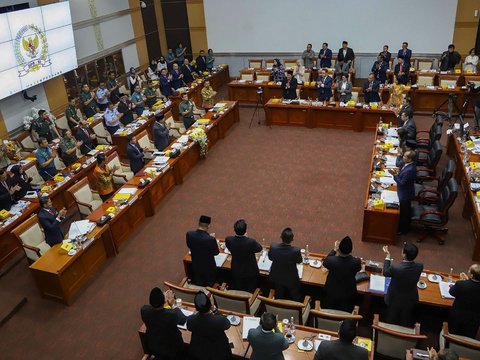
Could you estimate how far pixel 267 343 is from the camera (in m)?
4.59

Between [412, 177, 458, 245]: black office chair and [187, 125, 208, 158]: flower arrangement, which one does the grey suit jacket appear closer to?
[412, 177, 458, 245]: black office chair

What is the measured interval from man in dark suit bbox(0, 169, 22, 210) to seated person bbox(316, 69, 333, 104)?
8873mm

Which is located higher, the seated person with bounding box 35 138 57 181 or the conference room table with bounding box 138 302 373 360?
the seated person with bounding box 35 138 57 181

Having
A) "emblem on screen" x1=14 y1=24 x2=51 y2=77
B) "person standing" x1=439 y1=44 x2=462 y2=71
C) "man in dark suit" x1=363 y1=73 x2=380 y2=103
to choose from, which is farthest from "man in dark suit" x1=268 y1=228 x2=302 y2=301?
"person standing" x1=439 y1=44 x2=462 y2=71

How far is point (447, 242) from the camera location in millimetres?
8234

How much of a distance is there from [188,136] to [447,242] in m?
6.72

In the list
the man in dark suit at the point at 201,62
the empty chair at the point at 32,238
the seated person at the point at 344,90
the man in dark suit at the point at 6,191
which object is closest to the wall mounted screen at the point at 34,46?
the man in dark suit at the point at 6,191

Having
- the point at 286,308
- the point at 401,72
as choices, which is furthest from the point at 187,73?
the point at 286,308

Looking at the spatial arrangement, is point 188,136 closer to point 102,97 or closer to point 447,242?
point 102,97

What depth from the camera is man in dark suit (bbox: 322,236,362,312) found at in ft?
18.5

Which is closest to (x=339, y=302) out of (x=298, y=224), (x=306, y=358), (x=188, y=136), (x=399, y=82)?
(x=306, y=358)

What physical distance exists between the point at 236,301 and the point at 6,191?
5845mm

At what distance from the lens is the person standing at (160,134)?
1147 centimetres

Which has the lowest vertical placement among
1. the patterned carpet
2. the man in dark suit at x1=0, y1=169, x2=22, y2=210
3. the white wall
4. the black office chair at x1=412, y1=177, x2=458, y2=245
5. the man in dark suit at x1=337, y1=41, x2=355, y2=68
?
the patterned carpet
